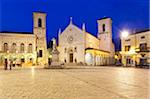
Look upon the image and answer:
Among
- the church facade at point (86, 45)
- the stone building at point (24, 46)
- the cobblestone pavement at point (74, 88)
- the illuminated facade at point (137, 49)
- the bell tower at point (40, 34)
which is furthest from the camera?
the bell tower at point (40, 34)

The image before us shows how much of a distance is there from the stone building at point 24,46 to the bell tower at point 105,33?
14401mm

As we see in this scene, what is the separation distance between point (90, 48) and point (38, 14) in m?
16.3

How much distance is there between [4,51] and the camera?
5294cm

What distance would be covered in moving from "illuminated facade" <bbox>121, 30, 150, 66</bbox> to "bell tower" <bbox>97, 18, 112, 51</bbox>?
10.6 m

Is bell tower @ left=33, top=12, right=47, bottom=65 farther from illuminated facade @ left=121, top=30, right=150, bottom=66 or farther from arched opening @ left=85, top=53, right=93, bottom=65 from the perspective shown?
illuminated facade @ left=121, top=30, right=150, bottom=66

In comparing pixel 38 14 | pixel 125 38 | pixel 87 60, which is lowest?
pixel 87 60

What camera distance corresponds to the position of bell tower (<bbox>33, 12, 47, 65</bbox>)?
5812cm

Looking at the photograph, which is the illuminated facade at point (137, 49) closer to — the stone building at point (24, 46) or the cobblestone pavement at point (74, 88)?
the stone building at point (24, 46)

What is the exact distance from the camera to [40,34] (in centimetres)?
5922

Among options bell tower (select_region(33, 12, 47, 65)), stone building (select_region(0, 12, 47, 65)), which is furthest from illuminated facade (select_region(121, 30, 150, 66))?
bell tower (select_region(33, 12, 47, 65))

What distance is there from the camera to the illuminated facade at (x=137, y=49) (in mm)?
40294

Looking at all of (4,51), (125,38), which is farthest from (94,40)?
(4,51)

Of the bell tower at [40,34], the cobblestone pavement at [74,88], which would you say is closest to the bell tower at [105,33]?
the bell tower at [40,34]

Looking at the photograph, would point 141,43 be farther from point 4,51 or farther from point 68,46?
point 4,51
